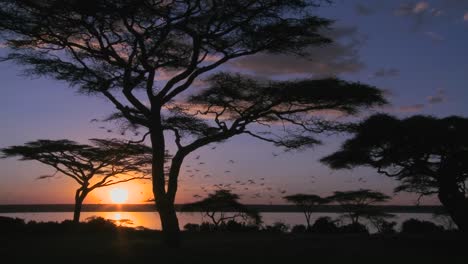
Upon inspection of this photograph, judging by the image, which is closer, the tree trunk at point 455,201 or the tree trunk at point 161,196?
the tree trunk at point 161,196

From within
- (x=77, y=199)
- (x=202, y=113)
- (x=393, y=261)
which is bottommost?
(x=393, y=261)

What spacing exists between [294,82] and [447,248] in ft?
20.3

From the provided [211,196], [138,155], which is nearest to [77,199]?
[138,155]

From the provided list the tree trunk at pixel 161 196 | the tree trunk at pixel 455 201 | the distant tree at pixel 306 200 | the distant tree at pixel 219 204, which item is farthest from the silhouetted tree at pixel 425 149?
the distant tree at pixel 306 200

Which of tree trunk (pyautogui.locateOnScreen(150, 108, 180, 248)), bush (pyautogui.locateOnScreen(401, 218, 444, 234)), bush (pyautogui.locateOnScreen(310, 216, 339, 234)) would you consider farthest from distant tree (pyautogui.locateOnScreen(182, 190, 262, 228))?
tree trunk (pyautogui.locateOnScreen(150, 108, 180, 248))

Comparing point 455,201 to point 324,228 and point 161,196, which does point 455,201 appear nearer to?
point 161,196

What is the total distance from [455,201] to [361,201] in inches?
734

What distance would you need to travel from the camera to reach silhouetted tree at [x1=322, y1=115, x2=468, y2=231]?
57.7ft

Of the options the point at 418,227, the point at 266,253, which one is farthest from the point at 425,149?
the point at 418,227

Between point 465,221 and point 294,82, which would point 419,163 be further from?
point 294,82

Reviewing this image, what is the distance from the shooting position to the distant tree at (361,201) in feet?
115

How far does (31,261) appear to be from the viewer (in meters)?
11.3

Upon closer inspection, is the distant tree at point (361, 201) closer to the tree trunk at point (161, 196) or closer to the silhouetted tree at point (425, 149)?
the silhouetted tree at point (425, 149)

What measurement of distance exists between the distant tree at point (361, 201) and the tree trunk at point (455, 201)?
684 inches
